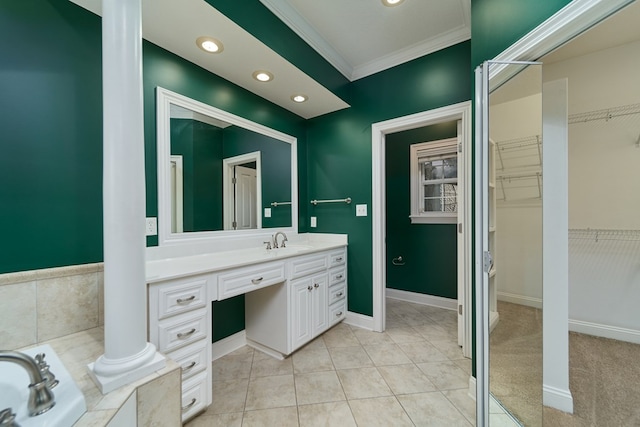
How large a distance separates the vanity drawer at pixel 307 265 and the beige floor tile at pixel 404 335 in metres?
0.94

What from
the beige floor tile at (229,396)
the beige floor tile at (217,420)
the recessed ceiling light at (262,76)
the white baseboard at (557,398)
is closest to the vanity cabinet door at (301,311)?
the beige floor tile at (229,396)

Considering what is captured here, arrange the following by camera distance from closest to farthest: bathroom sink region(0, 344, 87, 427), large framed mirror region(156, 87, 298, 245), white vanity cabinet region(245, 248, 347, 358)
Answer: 1. bathroom sink region(0, 344, 87, 427)
2. large framed mirror region(156, 87, 298, 245)
3. white vanity cabinet region(245, 248, 347, 358)

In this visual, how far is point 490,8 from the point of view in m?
1.34

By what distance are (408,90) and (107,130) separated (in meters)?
2.32

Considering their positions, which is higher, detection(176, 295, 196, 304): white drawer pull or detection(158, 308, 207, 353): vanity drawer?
detection(176, 295, 196, 304): white drawer pull

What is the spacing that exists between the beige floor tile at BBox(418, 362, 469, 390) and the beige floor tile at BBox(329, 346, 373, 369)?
0.43 meters

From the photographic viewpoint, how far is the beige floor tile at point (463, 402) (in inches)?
54.7

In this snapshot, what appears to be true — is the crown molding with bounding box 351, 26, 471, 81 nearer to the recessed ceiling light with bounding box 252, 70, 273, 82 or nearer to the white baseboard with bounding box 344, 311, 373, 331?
the recessed ceiling light with bounding box 252, 70, 273, 82

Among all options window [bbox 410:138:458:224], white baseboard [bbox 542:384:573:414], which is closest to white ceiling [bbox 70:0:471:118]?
window [bbox 410:138:458:224]

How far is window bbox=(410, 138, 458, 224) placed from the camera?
312 cm

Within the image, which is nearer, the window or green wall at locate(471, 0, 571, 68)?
green wall at locate(471, 0, 571, 68)

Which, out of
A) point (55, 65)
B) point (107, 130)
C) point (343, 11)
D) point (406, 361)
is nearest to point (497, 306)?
point (406, 361)

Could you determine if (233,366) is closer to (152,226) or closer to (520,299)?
(152,226)

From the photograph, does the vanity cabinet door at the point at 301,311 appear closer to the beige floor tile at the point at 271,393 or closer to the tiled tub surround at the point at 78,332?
the beige floor tile at the point at 271,393
